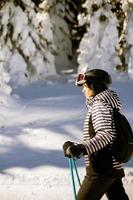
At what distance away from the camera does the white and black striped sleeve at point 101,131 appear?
15.2 ft

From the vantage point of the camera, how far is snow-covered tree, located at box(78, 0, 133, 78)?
15852 millimetres

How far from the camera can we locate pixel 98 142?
4629 millimetres

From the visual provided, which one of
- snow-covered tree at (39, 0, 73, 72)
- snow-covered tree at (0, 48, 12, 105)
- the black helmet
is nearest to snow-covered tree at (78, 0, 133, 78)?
snow-covered tree at (39, 0, 73, 72)

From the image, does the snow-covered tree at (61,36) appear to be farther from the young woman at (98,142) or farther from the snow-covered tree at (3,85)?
the young woman at (98,142)

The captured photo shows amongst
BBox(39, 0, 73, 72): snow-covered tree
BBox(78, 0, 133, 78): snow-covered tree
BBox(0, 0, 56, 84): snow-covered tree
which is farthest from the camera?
BBox(39, 0, 73, 72): snow-covered tree

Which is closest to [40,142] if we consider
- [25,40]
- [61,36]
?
[25,40]

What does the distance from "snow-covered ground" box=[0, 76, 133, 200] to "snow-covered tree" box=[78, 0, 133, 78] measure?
259 cm

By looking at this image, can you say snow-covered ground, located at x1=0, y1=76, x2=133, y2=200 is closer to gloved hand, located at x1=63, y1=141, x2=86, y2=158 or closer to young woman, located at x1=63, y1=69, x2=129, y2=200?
young woman, located at x1=63, y1=69, x2=129, y2=200

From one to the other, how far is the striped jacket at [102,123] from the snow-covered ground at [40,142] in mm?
2335

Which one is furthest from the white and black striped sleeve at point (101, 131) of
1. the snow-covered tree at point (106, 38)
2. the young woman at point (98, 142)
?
the snow-covered tree at point (106, 38)

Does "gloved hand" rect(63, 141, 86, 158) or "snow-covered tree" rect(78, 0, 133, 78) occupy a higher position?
"gloved hand" rect(63, 141, 86, 158)

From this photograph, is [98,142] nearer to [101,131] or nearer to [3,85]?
[101,131]

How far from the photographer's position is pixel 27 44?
48.9ft

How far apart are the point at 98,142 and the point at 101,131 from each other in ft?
0.27
